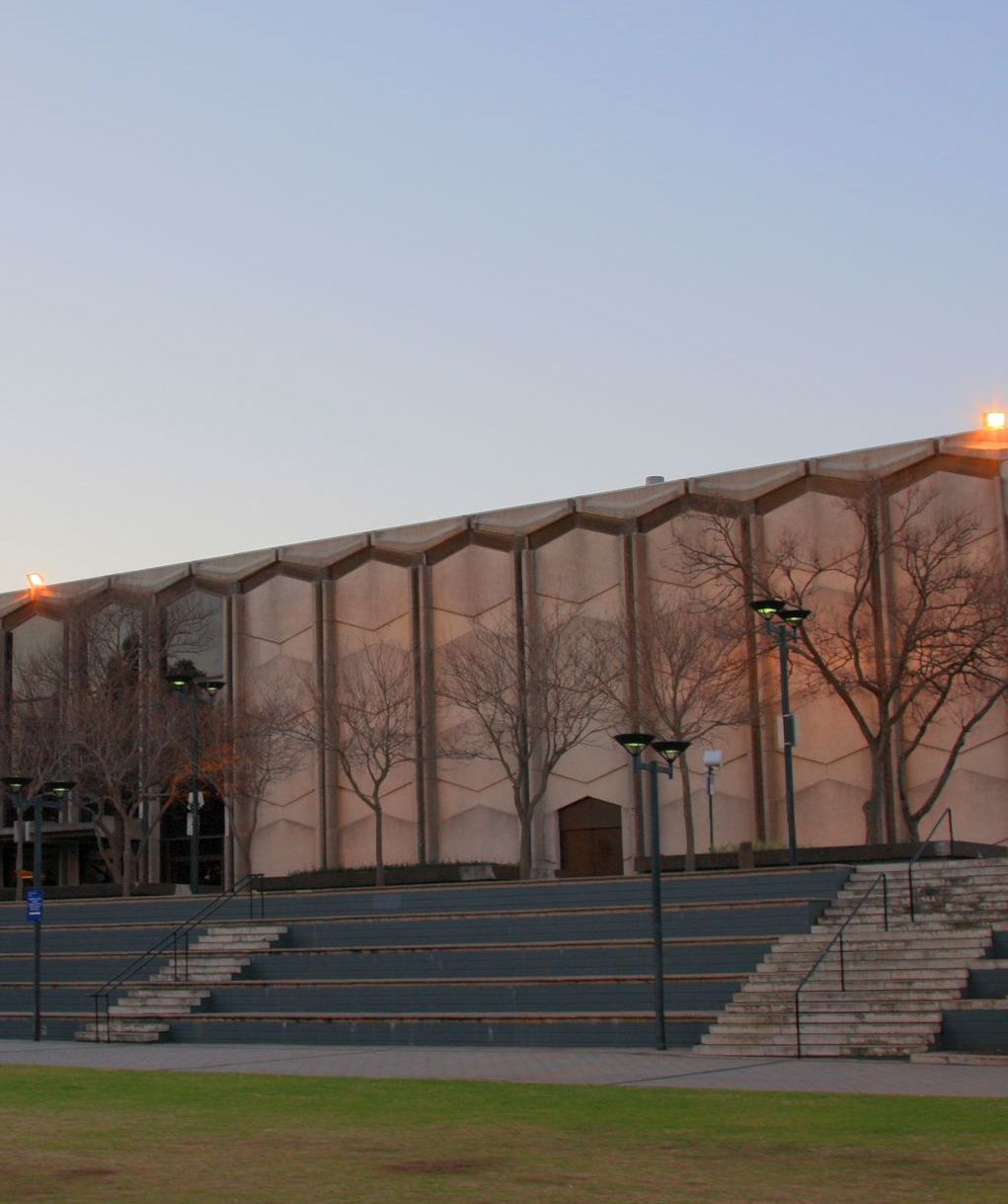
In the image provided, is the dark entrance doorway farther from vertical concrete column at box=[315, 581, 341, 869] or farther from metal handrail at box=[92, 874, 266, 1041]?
metal handrail at box=[92, 874, 266, 1041]

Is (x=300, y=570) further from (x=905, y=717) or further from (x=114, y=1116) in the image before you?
(x=114, y=1116)

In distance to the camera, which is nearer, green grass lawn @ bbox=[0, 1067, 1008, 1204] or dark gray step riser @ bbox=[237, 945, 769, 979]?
green grass lawn @ bbox=[0, 1067, 1008, 1204]

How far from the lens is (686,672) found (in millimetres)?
47094

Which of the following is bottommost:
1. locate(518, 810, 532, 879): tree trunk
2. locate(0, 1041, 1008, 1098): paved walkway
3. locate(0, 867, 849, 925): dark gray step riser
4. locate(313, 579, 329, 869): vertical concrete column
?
locate(0, 1041, 1008, 1098): paved walkway

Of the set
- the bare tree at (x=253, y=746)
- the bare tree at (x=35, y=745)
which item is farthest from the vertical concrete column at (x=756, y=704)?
the bare tree at (x=35, y=745)

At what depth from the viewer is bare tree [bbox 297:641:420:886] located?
52.3 meters

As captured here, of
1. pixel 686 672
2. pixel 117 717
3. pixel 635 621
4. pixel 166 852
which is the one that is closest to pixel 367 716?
pixel 117 717

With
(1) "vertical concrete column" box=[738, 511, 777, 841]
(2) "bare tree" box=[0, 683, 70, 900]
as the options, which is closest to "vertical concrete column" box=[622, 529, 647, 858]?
(1) "vertical concrete column" box=[738, 511, 777, 841]

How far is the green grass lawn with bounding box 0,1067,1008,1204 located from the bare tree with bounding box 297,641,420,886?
1259 inches

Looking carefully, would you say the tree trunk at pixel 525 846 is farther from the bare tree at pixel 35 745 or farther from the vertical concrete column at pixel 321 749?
the bare tree at pixel 35 745

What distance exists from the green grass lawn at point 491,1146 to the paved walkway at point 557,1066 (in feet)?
4.17

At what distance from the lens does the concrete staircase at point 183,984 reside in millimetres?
30406

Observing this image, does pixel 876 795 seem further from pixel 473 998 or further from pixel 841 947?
pixel 841 947

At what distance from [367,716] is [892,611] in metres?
16.2
